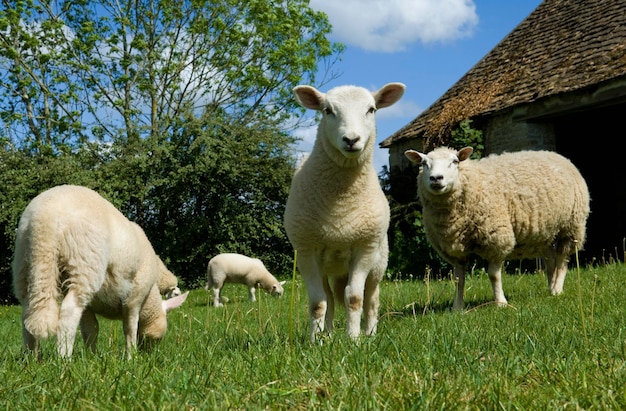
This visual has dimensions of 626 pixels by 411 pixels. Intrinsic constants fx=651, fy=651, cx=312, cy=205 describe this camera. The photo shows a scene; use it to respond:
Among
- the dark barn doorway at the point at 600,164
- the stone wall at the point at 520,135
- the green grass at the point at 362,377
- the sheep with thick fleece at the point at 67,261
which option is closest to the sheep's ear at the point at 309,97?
the sheep with thick fleece at the point at 67,261

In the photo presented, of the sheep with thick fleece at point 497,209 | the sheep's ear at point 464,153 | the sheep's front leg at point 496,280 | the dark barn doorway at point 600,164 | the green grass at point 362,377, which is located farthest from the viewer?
the dark barn doorway at point 600,164

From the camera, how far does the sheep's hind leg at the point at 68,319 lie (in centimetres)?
384

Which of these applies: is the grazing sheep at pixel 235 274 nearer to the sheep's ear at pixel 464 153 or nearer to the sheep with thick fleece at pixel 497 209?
the sheep with thick fleece at pixel 497 209

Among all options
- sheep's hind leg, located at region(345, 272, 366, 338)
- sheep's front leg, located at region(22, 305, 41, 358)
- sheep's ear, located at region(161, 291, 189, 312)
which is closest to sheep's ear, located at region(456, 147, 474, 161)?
sheep's hind leg, located at region(345, 272, 366, 338)

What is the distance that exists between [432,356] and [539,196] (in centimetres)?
528

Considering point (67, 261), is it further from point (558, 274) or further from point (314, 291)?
point (558, 274)

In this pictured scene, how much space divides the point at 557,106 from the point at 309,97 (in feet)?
27.1

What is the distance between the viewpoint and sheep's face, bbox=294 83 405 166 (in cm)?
427

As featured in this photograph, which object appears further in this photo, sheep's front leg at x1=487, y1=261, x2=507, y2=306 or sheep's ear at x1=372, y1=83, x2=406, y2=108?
sheep's front leg at x1=487, y1=261, x2=507, y2=306

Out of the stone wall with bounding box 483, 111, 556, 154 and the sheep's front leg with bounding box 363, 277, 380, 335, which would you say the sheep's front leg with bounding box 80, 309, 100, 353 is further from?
the stone wall with bounding box 483, 111, 556, 154

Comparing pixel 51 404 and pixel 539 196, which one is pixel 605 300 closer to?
pixel 539 196

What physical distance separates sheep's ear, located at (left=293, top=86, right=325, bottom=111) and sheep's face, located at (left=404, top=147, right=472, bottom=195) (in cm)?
260

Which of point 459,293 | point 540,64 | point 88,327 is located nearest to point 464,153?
point 459,293

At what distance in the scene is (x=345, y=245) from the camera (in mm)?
4402
